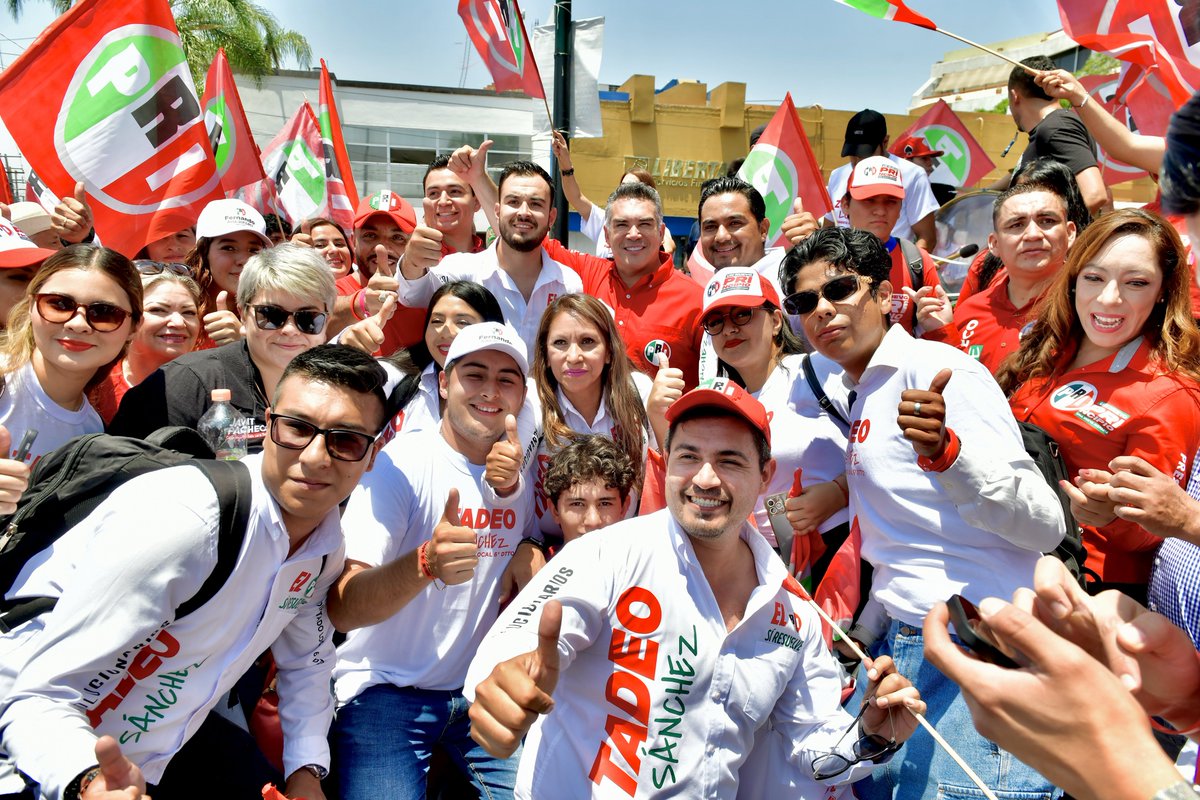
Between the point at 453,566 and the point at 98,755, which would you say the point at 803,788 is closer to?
the point at 453,566

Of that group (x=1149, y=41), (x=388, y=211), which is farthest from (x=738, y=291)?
(x=388, y=211)

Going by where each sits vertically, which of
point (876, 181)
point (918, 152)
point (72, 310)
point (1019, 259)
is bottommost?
point (72, 310)

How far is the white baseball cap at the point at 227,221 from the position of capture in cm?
486

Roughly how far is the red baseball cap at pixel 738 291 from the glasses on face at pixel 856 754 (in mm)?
1887

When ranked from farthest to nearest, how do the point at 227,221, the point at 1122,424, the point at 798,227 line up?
the point at 798,227 < the point at 227,221 < the point at 1122,424

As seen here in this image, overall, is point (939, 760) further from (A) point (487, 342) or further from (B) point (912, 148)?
(B) point (912, 148)

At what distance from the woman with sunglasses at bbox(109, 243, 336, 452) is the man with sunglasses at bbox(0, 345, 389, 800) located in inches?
40.5

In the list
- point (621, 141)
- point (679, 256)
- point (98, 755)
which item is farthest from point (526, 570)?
point (621, 141)

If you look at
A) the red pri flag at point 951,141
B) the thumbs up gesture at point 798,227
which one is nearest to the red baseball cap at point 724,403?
the thumbs up gesture at point 798,227

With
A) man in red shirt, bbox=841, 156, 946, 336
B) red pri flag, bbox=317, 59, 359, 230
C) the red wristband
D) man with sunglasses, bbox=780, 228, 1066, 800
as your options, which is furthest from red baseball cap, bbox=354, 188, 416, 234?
the red wristband

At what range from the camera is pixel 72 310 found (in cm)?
336

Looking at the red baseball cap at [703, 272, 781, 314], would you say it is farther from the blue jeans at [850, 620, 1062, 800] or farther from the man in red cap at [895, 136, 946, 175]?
the man in red cap at [895, 136, 946, 175]

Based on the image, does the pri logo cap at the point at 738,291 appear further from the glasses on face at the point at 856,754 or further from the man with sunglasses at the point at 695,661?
the glasses on face at the point at 856,754

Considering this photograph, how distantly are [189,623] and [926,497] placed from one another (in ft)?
7.77
